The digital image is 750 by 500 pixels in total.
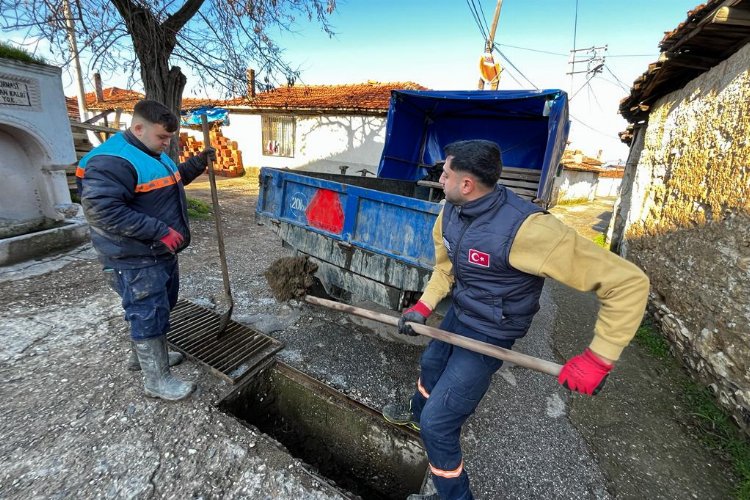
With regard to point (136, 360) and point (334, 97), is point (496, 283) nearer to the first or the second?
point (136, 360)

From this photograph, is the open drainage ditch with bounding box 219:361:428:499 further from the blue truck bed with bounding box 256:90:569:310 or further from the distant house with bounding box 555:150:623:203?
the distant house with bounding box 555:150:623:203

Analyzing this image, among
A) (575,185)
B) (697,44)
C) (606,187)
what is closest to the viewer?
(697,44)

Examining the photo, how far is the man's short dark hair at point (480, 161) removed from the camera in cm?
155

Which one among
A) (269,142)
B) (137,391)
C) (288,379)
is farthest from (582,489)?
(269,142)

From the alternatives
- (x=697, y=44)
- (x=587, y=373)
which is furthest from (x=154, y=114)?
(x=697, y=44)

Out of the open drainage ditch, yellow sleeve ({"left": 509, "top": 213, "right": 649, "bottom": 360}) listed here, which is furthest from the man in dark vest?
the open drainage ditch

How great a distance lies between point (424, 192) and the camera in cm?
524

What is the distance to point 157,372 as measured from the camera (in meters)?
2.28

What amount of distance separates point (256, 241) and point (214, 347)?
3232mm

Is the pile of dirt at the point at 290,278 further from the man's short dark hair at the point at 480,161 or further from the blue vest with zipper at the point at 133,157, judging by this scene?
the man's short dark hair at the point at 480,161

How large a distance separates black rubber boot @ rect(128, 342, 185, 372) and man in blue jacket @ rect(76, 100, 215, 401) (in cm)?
31

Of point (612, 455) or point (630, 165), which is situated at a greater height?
point (630, 165)

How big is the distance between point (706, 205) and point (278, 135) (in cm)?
1296

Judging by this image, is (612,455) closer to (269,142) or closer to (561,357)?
(561,357)
